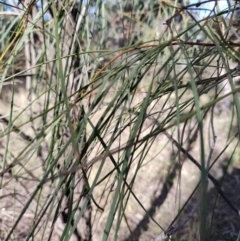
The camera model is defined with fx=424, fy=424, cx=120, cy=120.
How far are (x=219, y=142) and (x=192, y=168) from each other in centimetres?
41

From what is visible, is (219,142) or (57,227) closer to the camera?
(57,227)

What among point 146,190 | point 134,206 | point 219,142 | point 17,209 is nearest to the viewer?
point 17,209

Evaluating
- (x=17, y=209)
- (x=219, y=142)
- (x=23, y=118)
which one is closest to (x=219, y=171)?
(x=219, y=142)

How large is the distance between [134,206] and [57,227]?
1.13m

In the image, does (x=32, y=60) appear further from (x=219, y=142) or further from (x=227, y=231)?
(x=219, y=142)

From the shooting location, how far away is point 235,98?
15.4 inches

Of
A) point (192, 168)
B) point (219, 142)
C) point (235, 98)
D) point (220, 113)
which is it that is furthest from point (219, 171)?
point (235, 98)

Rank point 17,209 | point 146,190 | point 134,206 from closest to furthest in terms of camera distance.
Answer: point 17,209, point 134,206, point 146,190

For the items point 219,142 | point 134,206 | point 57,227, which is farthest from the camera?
point 219,142

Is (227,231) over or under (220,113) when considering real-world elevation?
under

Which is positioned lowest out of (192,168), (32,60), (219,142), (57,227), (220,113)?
(57,227)

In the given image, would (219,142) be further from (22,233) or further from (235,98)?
(235,98)

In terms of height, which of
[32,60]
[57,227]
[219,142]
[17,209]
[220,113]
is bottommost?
[57,227]

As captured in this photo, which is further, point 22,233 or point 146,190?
point 146,190
